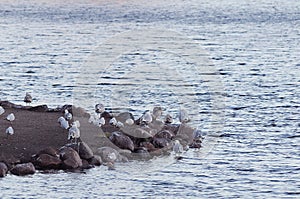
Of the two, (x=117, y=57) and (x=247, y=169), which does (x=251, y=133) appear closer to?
(x=247, y=169)

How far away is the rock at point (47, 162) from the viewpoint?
63.4ft

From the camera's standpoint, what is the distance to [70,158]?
19.4 metres

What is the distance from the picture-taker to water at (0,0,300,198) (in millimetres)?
18766

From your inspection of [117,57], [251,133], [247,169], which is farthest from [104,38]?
[247,169]

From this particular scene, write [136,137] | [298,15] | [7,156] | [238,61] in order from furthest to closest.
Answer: [298,15]
[238,61]
[136,137]
[7,156]

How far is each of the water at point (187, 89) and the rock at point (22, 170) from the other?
0.20 metres

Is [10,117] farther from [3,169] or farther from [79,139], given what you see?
[3,169]

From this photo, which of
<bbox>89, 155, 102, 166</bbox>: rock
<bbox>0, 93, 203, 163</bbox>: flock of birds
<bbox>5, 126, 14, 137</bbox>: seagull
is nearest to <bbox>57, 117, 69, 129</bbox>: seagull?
<bbox>0, 93, 203, 163</bbox>: flock of birds

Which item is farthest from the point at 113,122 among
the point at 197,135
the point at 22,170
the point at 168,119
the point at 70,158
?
the point at 22,170

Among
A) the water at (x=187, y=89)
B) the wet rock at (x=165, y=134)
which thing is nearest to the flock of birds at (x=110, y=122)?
the wet rock at (x=165, y=134)

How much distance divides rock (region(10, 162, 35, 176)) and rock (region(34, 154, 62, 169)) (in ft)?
0.90

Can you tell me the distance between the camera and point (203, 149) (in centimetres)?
2205

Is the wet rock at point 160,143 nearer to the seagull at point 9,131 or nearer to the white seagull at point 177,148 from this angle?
the white seagull at point 177,148

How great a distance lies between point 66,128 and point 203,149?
320 cm
